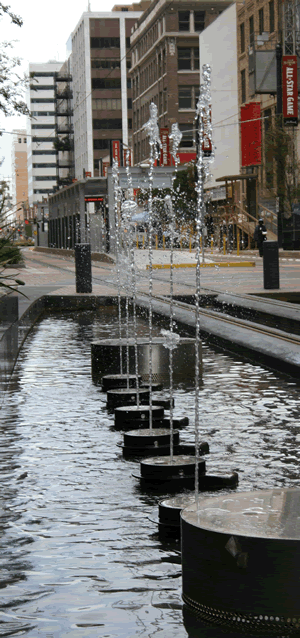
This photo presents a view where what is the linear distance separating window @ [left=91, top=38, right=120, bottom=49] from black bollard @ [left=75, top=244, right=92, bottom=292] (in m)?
98.3

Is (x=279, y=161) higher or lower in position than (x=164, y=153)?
lower

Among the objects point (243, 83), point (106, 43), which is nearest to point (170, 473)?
point (243, 83)

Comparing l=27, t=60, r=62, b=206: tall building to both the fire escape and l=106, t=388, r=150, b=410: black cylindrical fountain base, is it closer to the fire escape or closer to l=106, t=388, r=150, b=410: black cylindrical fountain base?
the fire escape

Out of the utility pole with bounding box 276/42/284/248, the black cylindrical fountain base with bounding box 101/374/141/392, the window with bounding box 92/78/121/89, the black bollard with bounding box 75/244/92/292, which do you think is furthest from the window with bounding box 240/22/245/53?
the black cylindrical fountain base with bounding box 101/374/141/392

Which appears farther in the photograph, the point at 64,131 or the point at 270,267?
the point at 64,131

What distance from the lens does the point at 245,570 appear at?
118 inches

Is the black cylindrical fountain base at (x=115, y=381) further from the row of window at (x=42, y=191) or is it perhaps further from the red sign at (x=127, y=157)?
the row of window at (x=42, y=191)

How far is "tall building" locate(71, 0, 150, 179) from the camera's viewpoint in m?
115

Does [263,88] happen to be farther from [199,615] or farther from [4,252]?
[199,615]

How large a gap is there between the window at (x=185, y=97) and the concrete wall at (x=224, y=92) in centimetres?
2079

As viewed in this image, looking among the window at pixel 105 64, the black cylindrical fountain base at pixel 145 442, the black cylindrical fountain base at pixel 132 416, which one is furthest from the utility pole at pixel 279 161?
the window at pixel 105 64

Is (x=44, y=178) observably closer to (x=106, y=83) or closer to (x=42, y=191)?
(x=42, y=191)

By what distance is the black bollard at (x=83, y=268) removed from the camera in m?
21.8

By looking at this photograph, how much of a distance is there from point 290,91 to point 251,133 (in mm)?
6660
